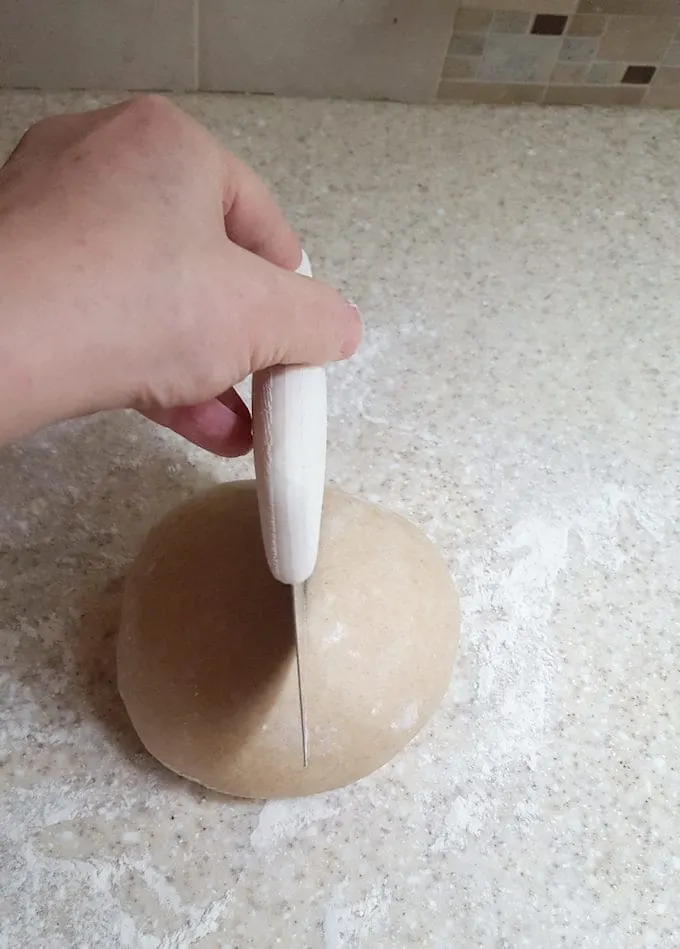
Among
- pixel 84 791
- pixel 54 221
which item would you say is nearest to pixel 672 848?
pixel 84 791

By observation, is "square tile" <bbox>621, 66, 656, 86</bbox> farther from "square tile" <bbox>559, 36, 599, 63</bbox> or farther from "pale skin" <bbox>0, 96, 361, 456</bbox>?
"pale skin" <bbox>0, 96, 361, 456</bbox>

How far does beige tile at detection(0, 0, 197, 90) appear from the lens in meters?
0.81

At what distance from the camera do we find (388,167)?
893 mm

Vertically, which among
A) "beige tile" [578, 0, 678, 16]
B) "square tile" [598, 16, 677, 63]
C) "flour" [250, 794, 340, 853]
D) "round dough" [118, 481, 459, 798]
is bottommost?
"flour" [250, 794, 340, 853]

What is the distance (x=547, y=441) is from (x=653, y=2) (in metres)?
0.41

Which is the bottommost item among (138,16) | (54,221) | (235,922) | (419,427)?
(235,922)

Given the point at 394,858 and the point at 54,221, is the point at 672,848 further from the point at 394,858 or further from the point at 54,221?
the point at 54,221

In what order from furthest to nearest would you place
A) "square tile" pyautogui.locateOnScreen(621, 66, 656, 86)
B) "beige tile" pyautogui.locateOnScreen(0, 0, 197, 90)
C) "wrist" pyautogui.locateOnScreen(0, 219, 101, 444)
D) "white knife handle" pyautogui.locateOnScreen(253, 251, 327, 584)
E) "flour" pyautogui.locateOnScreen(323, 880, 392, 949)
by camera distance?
"square tile" pyautogui.locateOnScreen(621, 66, 656, 86)
"beige tile" pyautogui.locateOnScreen(0, 0, 197, 90)
"flour" pyautogui.locateOnScreen(323, 880, 392, 949)
"white knife handle" pyautogui.locateOnScreen(253, 251, 327, 584)
"wrist" pyautogui.locateOnScreen(0, 219, 101, 444)

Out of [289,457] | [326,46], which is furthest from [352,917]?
[326,46]

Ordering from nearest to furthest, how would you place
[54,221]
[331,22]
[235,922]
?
[54,221], [235,922], [331,22]

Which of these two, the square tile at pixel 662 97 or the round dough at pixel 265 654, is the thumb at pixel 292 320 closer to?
the round dough at pixel 265 654

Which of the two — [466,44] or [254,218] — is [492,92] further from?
[254,218]

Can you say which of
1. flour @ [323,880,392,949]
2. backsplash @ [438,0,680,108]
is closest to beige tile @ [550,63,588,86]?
backsplash @ [438,0,680,108]

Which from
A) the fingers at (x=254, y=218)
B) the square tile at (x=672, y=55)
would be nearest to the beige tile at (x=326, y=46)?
the square tile at (x=672, y=55)
